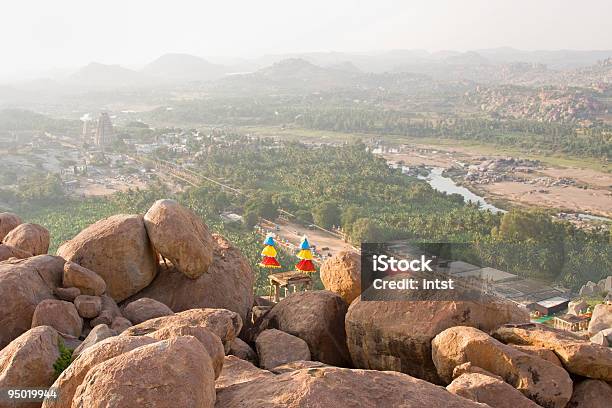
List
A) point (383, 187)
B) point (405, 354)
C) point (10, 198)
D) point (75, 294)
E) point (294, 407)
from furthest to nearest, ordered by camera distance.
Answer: point (383, 187), point (10, 198), point (75, 294), point (405, 354), point (294, 407)

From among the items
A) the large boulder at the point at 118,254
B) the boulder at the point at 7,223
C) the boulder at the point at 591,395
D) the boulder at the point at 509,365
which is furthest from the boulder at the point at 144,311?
the boulder at the point at 591,395

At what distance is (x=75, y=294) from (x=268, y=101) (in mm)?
188385

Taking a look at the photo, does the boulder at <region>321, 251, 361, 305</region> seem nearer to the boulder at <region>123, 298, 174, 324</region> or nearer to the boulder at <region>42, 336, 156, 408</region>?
the boulder at <region>123, 298, 174, 324</region>

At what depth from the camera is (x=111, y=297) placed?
1125 cm

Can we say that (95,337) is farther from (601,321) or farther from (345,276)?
(601,321)

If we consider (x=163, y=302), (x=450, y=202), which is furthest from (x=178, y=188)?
(x=163, y=302)

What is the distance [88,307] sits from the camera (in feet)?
32.1

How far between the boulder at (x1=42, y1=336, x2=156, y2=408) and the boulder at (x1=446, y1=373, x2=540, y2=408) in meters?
3.66

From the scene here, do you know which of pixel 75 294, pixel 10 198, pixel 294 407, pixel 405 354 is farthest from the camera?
pixel 10 198

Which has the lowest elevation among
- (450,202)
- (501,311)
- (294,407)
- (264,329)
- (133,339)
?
(450,202)

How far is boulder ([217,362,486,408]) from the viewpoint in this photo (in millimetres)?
5965

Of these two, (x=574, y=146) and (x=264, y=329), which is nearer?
(x=264, y=329)

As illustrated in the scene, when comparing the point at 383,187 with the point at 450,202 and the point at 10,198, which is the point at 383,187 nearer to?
the point at 450,202

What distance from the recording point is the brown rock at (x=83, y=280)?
10.4 m
